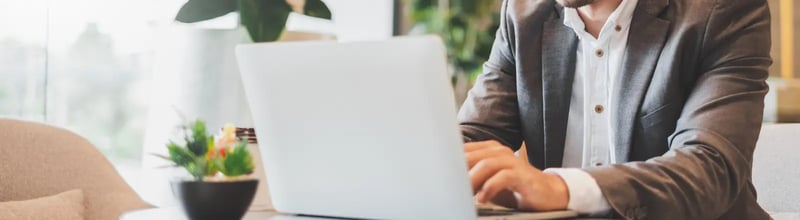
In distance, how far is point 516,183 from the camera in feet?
3.93

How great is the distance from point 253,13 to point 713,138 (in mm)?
1433

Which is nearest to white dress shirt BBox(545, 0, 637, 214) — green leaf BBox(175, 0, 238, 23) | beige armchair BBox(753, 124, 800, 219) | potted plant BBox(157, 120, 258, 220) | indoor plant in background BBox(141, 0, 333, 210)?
potted plant BBox(157, 120, 258, 220)

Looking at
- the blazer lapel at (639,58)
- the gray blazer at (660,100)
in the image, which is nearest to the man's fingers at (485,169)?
the gray blazer at (660,100)

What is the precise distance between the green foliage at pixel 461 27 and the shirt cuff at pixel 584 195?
8.00 ft

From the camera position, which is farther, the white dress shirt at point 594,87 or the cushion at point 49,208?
the cushion at point 49,208

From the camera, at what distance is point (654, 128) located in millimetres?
1568

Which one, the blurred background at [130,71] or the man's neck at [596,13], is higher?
the man's neck at [596,13]

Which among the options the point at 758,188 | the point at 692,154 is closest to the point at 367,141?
the point at 692,154

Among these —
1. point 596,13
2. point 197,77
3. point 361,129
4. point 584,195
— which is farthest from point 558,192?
point 197,77

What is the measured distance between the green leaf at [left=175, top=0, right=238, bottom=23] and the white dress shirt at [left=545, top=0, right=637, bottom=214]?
1190mm

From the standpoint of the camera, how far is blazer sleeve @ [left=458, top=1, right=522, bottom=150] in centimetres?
173

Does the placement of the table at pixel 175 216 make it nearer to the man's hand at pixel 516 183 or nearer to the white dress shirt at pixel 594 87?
the man's hand at pixel 516 183

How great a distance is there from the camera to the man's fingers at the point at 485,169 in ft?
3.98

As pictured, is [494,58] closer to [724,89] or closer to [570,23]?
[570,23]
